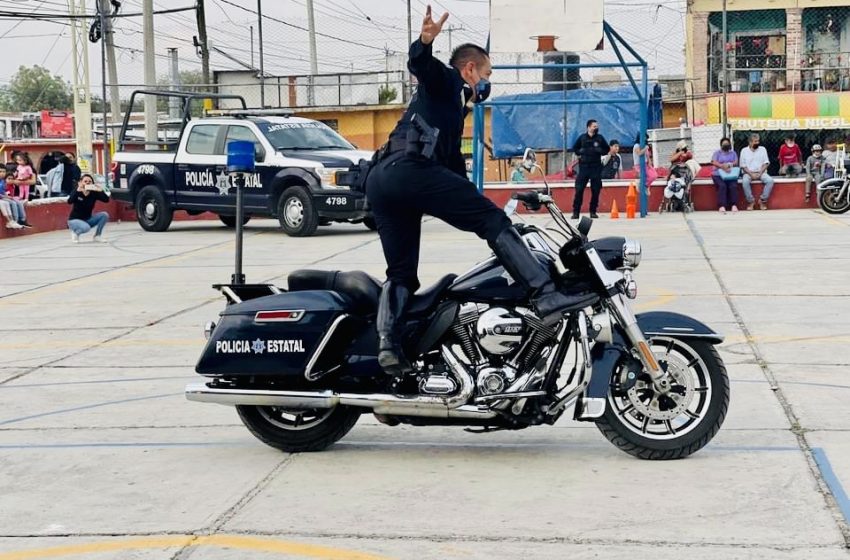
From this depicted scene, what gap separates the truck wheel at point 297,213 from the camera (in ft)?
68.5

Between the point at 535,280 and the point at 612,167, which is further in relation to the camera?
the point at 612,167

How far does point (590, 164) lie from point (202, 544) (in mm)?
19147

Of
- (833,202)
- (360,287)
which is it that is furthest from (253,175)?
(360,287)

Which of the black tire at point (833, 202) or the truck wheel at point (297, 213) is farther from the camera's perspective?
the black tire at point (833, 202)

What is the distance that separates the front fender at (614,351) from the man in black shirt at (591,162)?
688 inches

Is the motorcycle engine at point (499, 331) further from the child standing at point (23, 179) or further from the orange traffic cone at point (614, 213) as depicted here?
the child standing at point (23, 179)

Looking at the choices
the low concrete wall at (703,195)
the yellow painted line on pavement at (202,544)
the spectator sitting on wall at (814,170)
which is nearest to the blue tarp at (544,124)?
the low concrete wall at (703,195)

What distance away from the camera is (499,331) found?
6.28m

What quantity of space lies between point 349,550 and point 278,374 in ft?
5.40

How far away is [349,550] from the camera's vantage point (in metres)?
5.10

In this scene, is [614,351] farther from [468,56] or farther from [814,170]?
[814,170]

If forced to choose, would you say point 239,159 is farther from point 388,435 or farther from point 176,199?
point 176,199

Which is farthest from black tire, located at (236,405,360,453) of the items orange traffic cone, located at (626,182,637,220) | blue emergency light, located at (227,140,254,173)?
orange traffic cone, located at (626,182,637,220)

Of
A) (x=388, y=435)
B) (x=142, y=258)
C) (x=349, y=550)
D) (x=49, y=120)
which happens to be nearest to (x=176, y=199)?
(x=142, y=258)
